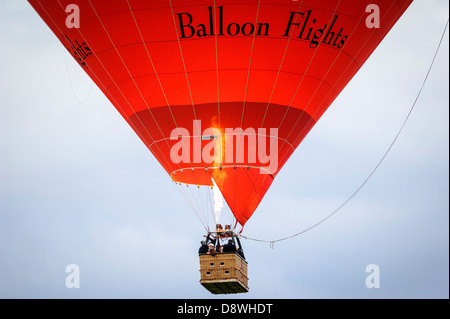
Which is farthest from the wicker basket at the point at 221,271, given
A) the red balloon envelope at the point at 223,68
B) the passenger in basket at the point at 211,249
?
the red balloon envelope at the point at 223,68

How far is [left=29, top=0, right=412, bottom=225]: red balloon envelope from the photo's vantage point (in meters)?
18.4

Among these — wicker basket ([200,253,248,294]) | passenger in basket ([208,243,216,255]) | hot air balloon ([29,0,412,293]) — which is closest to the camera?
hot air balloon ([29,0,412,293])

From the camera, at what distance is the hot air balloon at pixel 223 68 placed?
1836cm

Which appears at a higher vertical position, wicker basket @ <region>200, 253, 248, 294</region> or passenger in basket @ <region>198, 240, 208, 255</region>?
passenger in basket @ <region>198, 240, 208, 255</region>

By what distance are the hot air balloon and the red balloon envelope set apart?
2 cm

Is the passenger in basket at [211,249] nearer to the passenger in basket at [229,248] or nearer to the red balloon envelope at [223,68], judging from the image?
the passenger in basket at [229,248]

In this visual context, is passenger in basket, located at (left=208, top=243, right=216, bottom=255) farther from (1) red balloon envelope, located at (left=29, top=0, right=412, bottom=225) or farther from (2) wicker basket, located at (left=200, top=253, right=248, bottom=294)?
(1) red balloon envelope, located at (left=29, top=0, right=412, bottom=225)

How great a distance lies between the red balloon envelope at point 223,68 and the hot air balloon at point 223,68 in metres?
0.02

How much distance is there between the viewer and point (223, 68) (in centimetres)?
1875

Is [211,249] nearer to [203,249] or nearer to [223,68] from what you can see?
[203,249]

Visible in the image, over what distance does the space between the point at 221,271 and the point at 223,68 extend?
3337mm

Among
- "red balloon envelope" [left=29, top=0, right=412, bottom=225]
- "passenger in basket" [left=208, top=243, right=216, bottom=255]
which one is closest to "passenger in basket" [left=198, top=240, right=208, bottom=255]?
"passenger in basket" [left=208, top=243, right=216, bottom=255]

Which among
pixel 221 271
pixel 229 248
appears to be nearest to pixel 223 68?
pixel 229 248

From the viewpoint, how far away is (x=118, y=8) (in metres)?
18.3
